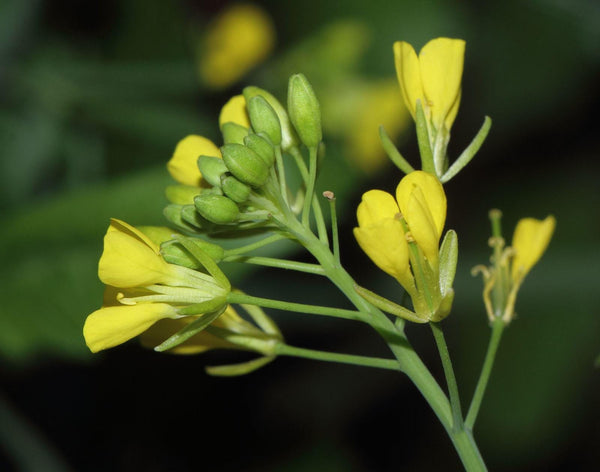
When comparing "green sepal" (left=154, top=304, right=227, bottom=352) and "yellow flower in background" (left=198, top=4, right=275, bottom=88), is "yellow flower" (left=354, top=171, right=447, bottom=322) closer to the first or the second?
"green sepal" (left=154, top=304, right=227, bottom=352)

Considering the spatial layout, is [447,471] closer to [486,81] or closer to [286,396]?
[286,396]

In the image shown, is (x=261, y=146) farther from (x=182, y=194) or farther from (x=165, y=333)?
(x=165, y=333)

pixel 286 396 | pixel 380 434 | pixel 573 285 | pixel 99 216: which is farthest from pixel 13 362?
pixel 573 285

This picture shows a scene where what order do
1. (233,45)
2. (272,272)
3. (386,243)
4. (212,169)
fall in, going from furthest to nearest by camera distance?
Answer: (233,45), (272,272), (212,169), (386,243)

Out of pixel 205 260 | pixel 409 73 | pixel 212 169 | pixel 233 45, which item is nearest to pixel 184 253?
pixel 205 260

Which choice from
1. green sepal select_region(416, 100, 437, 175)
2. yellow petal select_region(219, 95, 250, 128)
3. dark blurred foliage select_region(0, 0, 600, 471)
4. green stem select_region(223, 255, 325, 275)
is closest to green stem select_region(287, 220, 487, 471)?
green stem select_region(223, 255, 325, 275)

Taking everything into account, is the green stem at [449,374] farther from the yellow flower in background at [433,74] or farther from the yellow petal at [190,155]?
the yellow petal at [190,155]
